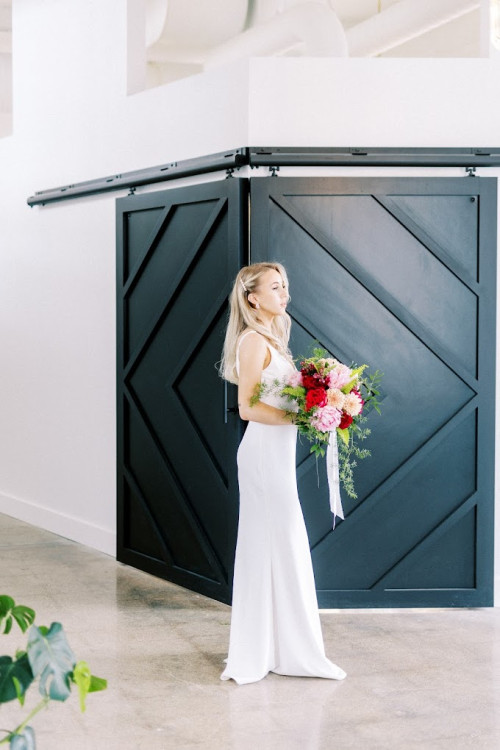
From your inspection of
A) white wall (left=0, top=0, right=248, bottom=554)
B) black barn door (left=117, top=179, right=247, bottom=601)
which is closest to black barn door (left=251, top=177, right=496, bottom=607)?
black barn door (left=117, top=179, right=247, bottom=601)

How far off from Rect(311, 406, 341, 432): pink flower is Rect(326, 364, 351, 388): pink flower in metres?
0.10

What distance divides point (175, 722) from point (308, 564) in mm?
915

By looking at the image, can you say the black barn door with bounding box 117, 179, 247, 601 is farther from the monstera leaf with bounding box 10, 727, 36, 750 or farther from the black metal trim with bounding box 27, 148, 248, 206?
the monstera leaf with bounding box 10, 727, 36, 750

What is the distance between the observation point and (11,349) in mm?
8656

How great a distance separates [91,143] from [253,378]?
3.26 m

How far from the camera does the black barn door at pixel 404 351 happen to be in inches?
223

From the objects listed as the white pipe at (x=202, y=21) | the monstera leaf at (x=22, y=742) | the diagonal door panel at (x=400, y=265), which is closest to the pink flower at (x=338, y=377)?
the diagonal door panel at (x=400, y=265)

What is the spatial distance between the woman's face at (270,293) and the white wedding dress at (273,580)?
0.82 feet

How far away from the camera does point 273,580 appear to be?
4512 millimetres

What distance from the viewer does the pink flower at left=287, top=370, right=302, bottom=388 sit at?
173 inches

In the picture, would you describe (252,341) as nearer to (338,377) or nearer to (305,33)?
(338,377)

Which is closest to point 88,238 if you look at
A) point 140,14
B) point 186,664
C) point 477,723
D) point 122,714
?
point 140,14

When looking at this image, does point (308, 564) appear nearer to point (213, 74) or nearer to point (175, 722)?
point (175, 722)

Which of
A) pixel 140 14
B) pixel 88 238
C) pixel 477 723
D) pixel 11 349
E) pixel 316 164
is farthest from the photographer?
pixel 11 349
